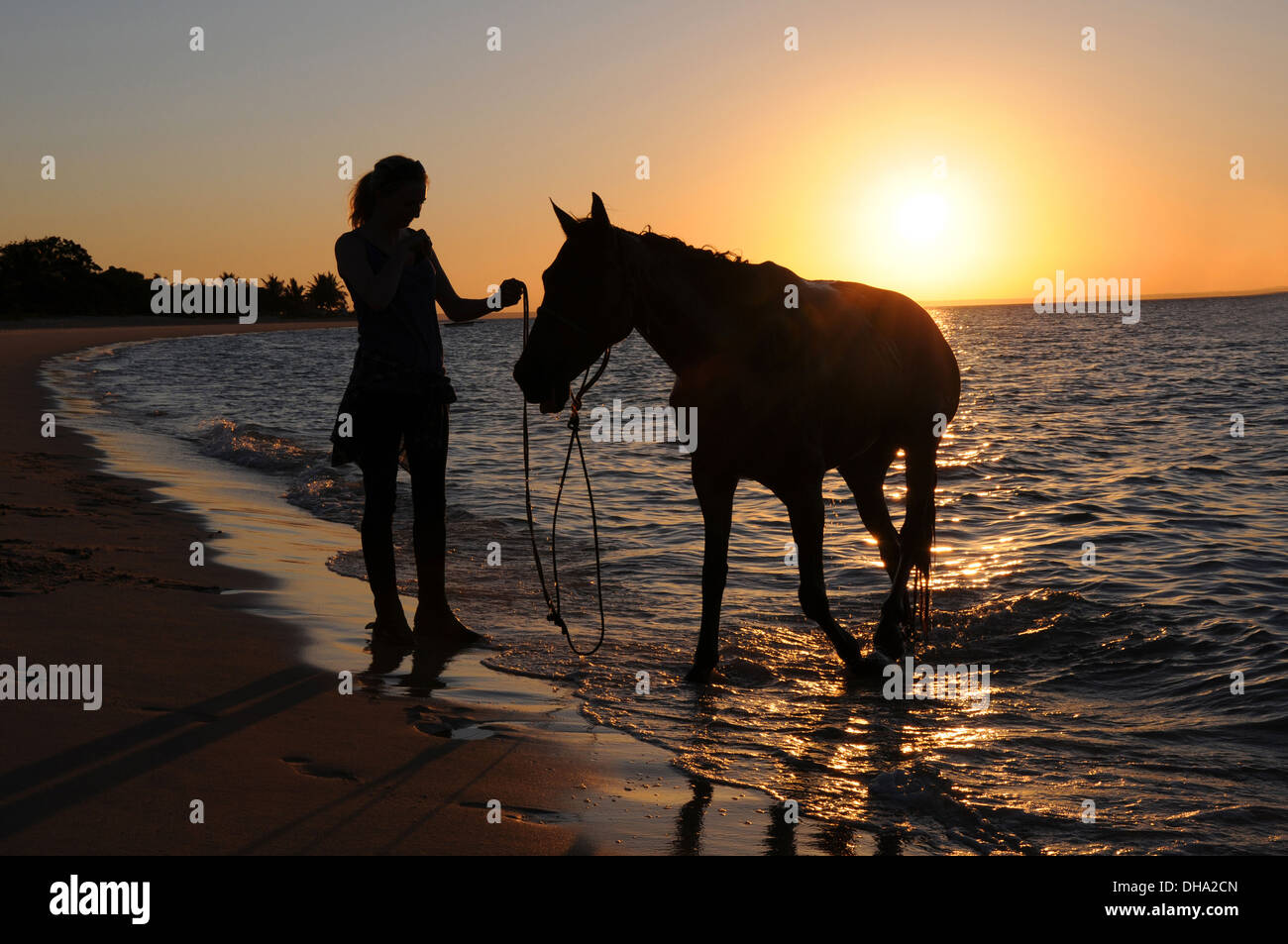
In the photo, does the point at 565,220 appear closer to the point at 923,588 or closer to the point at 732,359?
the point at 732,359

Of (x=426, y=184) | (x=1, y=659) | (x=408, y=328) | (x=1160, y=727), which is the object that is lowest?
(x=1160, y=727)

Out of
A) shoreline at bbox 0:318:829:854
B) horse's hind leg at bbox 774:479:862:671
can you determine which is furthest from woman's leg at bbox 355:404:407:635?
horse's hind leg at bbox 774:479:862:671

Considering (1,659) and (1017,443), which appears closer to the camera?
(1,659)

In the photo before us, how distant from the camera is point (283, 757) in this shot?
13.3ft

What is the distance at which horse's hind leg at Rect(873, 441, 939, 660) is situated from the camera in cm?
670

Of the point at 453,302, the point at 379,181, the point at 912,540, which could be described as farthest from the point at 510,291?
the point at 912,540

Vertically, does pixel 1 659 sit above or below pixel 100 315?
below

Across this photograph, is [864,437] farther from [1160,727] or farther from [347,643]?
[347,643]

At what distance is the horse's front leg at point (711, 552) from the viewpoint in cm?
548

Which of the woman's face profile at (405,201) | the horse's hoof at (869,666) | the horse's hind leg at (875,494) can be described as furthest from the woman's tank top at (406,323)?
the horse's hoof at (869,666)

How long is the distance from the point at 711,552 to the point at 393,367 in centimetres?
205
